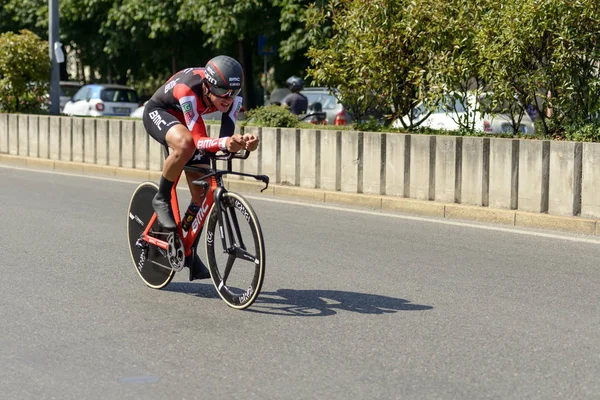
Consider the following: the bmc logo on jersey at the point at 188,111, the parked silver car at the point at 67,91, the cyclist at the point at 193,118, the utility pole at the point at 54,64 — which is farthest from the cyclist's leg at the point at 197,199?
the parked silver car at the point at 67,91

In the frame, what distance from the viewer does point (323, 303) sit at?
728cm

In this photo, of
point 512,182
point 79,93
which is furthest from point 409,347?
point 79,93

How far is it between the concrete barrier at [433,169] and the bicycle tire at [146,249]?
196 inches

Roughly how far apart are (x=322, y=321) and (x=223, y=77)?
1606mm

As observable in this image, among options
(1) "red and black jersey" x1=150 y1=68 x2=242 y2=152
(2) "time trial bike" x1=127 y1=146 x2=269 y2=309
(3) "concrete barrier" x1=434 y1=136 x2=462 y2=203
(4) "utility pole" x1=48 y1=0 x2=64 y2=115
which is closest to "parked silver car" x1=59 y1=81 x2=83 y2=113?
(4) "utility pole" x1=48 y1=0 x2=64 y2=115

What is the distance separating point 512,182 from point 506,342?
19.5 feet

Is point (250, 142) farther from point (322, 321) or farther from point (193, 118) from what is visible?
point (322, 321)

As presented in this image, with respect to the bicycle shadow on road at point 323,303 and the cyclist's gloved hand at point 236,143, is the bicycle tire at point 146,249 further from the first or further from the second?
the cyclist's gloved hand at point 236,143

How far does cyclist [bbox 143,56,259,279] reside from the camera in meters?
6.65

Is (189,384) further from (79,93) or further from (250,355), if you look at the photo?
(79,93)

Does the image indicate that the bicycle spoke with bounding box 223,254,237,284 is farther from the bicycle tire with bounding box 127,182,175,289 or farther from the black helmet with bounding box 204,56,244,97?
the black helmet with bounding box 204,56,244,97

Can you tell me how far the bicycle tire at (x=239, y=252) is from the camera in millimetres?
6613

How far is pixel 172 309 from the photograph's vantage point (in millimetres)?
7102

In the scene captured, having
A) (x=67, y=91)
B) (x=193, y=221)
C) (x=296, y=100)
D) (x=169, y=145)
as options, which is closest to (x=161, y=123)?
(x=169, y=145)
